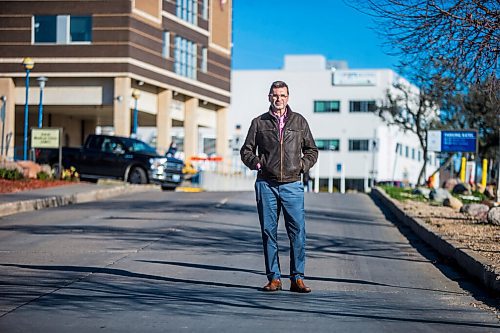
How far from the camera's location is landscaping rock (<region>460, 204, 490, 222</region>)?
17975mm

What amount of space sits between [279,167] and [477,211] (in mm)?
11251

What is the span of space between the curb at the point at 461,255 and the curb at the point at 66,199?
8781mm

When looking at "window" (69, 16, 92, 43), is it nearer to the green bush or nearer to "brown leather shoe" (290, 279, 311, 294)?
the green bush

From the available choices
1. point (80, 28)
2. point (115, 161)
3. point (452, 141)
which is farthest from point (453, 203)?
point (80, 28)

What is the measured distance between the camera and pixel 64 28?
43.2 metres

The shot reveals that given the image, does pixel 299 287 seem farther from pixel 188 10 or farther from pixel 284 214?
pixel 188 10

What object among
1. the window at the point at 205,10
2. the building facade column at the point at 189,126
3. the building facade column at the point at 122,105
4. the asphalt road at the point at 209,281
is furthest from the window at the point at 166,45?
the asphalt road at the point at 209,281

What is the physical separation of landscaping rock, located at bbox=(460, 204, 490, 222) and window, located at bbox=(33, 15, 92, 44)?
90.5 ft

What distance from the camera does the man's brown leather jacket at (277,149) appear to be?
9117 millimetres

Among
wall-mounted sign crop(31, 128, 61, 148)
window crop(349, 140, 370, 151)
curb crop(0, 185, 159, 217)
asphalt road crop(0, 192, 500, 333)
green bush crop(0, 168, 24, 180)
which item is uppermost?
window crop(349, 140, 370, 151)

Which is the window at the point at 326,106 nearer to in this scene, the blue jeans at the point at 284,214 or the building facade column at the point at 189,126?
the building facade column at the point at 189,126

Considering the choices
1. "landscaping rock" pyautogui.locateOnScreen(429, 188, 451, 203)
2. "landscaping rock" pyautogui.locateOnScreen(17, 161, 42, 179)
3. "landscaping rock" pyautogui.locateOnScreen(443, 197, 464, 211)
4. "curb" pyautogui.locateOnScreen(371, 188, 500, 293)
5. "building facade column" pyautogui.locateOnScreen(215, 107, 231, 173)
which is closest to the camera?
"curb" pyautogui.locateOnScreen(371, 188, 500, 293)

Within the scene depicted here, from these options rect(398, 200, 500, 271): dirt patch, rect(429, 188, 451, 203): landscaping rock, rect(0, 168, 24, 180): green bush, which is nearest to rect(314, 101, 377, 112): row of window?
rect(429, 188, 451, 203): landscaping rock

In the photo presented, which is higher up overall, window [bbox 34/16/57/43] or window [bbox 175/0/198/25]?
window [bbox 175/0/198/25]
